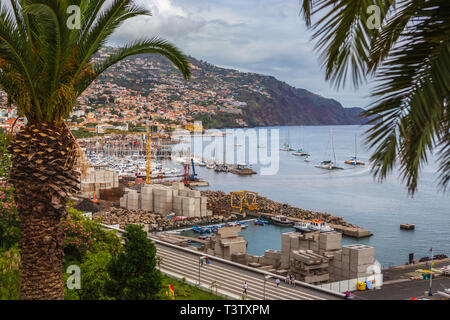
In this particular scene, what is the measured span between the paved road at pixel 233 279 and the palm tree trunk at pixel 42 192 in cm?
531

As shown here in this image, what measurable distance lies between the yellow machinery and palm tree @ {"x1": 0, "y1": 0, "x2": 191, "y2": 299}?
103ft

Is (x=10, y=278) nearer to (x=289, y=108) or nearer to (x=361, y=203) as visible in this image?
(x=361, y=203)

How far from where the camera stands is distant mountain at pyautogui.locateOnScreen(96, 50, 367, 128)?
12744 cm

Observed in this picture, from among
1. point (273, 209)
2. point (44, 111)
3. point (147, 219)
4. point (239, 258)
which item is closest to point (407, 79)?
point (44, 111)

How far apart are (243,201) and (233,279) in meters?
27.1

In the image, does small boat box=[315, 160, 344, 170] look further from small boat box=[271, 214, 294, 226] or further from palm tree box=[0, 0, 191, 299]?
palm tree box=[0, 0, 191, 299]

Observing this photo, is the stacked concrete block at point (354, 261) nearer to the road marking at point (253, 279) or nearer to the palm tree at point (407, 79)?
the road marking at point (253, 279)

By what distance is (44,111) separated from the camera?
4363 millimetres

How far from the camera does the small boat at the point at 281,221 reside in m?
31.8

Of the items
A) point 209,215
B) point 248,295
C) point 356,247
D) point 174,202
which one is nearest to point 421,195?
point 209,215

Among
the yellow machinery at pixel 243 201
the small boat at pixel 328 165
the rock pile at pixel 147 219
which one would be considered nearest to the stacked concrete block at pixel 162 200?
the rock pile at pixel 147 219

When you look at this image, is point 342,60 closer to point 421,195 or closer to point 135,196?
point 135,196

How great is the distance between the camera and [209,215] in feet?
Result: 109
